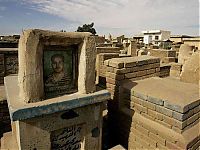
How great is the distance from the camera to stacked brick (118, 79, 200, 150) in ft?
8.76

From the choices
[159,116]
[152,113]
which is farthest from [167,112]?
[152,113]

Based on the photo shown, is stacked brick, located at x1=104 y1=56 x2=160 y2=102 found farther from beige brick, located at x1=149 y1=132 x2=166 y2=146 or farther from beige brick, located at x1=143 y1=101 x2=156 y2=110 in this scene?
beige brick, located at x1=149 y1=132 x2=166 y2=146

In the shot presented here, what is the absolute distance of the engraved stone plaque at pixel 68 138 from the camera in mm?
2771

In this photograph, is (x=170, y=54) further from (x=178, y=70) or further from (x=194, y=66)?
(x=194, y=66)

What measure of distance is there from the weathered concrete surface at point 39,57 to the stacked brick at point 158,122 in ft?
3.29

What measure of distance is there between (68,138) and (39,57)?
4.17 ft

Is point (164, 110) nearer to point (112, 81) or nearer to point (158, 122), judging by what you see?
point (158, 122)

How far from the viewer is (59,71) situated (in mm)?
2779

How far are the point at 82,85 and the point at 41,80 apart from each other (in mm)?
612

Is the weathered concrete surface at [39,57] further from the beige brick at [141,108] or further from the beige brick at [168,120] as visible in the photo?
the beige brick at [168,120]

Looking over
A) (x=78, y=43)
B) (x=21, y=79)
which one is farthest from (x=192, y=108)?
(x=21, y=79)

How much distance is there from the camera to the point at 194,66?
4.20 m

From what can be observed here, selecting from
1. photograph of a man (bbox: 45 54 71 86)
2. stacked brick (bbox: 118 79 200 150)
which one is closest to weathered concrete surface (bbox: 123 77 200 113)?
stacked brick (bbox: 118 79 200 150)

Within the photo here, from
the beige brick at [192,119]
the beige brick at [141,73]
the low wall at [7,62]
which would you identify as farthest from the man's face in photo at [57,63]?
the low wall at [7,62]
